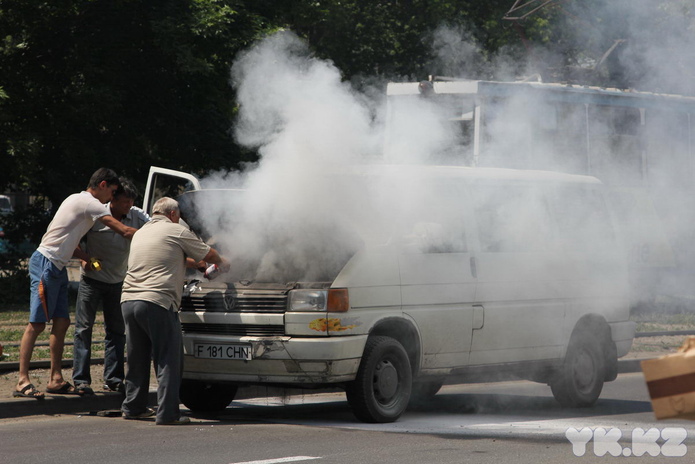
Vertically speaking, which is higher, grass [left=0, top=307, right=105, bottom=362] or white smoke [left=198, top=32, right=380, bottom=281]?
white smoke [left=198, top=32, right=380, bottom=281]

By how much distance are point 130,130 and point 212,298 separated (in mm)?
13484

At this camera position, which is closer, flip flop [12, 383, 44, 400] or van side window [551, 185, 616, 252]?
flip flop [12, 383, 44, 400]

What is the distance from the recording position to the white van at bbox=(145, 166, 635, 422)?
8.12 meters

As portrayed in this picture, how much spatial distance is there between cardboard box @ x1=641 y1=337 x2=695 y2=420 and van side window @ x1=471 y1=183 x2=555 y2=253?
4.98 m

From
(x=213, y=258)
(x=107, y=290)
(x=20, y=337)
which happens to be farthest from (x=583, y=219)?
(x=20, y=337)

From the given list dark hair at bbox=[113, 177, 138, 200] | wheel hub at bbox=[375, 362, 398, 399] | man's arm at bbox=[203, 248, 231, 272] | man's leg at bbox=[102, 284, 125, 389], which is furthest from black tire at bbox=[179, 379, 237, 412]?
dark hair at bbox=[113, 177, 138, 200]

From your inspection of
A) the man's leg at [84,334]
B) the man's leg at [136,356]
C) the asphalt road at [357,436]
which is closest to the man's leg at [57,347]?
the man's leg at [84,334]

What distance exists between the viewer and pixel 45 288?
8.80 m

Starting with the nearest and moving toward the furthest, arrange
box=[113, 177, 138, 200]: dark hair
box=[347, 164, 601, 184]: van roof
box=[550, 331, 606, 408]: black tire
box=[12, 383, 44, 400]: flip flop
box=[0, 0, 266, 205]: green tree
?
box=[12, 383, 44, 400]: flip flop < box=[347, 164, 601, 184]: van roof < box=[113, 177, 138, 200]: dark hair < box=[550, 331, 606, 408]: black tire < box=[0, 0, 266, 205]: green tree

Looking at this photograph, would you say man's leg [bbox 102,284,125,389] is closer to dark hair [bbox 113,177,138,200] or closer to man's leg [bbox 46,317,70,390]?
man's leg [bbox 46,317,70,390]

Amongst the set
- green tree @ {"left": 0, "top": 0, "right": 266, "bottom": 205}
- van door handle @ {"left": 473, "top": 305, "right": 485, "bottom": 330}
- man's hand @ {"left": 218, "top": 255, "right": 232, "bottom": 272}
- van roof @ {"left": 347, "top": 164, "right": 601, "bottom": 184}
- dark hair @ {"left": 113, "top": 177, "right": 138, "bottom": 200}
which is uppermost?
green tree @ {"left": 0, "top": 0, "right": 266, "bottom": 205}

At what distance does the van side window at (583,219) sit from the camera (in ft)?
32.0

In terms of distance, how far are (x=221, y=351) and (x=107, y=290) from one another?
56.9 inches

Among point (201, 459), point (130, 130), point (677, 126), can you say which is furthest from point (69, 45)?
point (201, 459)
